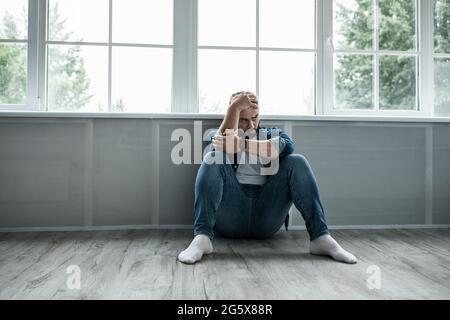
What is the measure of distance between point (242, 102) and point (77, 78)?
1173 mm

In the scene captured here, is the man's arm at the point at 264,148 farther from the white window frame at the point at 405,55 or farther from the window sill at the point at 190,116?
the white window frame at the point at 405,55

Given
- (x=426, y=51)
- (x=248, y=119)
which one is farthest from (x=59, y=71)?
(x=426, y=51)

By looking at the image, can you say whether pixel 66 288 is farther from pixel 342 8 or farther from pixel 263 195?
pixel 342 8

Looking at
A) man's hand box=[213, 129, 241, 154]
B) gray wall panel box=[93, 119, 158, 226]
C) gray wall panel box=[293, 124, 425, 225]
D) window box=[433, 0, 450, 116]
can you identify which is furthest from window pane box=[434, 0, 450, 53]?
gray wall panel box=[93, 119, 158, 226]

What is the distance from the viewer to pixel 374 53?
99.0 inches

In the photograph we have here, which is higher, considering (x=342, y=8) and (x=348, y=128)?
(x=342, y=8)

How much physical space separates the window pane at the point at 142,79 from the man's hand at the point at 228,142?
78 centimetres

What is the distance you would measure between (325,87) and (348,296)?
Result: 1.60 m

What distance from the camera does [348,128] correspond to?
92.4 inches
